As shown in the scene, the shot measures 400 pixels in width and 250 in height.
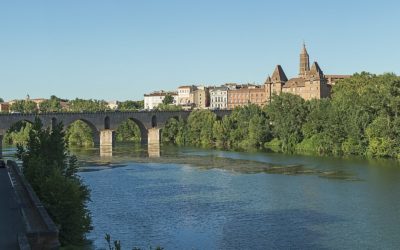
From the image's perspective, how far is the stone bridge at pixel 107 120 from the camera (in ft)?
277

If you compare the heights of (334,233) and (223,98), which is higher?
(223,98)

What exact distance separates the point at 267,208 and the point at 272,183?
10554 mm

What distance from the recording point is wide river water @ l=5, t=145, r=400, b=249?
28.1m

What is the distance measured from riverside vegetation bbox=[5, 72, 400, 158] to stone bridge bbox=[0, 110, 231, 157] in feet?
14.1

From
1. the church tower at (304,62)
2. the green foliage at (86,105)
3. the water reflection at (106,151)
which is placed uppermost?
the church tower at (304,62)

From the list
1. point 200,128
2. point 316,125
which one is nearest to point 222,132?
point 200,128

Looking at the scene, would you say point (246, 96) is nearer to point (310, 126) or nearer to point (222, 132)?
point (222, 132)

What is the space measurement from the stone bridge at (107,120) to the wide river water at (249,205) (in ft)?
95.2

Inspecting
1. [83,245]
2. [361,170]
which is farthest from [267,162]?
[83,245]

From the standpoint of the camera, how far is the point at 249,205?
36.6 m

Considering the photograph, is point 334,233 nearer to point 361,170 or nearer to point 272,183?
point 272,183

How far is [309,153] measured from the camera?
74.8 metres

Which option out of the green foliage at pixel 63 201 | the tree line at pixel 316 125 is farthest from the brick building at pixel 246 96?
the green foliage at pixel 63 201

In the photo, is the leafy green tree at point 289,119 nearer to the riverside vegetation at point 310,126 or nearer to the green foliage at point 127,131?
the riverside vegetation at point 310,126
